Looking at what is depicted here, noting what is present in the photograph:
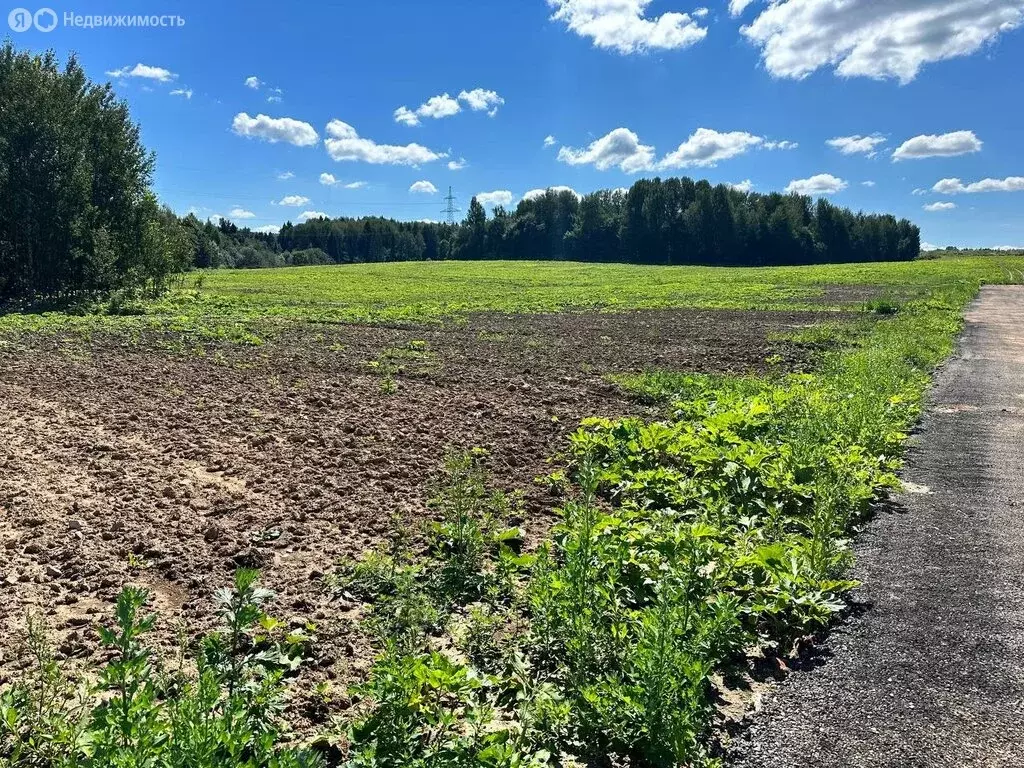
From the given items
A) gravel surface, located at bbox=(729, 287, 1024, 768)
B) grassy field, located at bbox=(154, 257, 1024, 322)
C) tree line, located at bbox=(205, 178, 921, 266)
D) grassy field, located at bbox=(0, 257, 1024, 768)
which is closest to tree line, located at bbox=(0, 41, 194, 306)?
grassy field, located at bbox=(154, 257, 1024, 322)

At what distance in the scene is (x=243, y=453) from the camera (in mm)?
7340

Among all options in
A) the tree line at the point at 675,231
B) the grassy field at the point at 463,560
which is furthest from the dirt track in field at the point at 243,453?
the tree line at the point at 675,231

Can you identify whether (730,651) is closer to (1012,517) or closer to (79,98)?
(1012,517)

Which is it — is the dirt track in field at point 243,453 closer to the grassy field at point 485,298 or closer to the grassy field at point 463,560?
the grassy field at point 463,560

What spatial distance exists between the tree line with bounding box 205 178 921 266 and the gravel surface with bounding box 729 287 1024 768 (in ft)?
324

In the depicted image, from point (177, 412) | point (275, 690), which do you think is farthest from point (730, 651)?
point (177, 412)

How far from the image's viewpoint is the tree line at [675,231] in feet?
333


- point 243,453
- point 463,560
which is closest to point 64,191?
point 243,453

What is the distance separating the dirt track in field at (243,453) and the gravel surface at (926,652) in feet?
7.93

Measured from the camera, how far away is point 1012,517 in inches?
221

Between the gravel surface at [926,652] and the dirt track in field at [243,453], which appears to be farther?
the dirt track in field at [243,453]

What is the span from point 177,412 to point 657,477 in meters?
6.62

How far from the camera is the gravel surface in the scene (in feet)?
10.0

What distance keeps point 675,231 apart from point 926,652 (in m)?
108
